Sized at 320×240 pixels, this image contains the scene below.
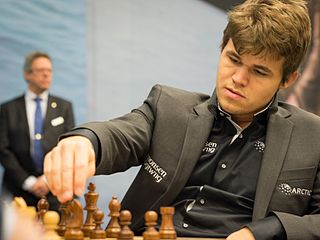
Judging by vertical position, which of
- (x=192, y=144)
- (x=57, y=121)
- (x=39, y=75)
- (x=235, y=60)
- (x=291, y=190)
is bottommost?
(x=57, y=121)

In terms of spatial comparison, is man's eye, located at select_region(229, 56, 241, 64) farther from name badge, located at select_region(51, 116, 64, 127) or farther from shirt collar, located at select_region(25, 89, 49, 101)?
shirt collar, located at select_region(25, 89, 49, 101)

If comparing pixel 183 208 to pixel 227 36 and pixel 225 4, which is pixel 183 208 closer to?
pixel 227 36

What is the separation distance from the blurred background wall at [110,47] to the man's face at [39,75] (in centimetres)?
36

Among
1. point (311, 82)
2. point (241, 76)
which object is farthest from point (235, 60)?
point (311, 82)

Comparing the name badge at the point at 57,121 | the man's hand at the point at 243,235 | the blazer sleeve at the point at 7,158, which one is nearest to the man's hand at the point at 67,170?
the man's hand at the point at 243,235

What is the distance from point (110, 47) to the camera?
6.25 metres

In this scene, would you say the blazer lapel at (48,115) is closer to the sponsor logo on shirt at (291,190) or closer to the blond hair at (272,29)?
the blond hair at (272,29)

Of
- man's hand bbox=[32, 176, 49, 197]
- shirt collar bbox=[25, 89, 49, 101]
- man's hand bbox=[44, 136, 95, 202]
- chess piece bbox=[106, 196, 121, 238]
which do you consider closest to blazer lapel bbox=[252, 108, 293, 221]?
chess piece bbox=[106, 196, 121, 238]

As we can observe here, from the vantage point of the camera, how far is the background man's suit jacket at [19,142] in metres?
5.11

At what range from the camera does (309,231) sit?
1.70 meters

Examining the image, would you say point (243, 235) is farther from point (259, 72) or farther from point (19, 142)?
point (19, 142)

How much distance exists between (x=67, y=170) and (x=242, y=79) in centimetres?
78

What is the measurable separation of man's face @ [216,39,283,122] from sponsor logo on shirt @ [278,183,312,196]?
0.90 ft

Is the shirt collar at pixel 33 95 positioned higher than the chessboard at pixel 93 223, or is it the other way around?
the chessboard at pixel 93 223
